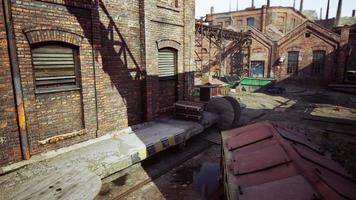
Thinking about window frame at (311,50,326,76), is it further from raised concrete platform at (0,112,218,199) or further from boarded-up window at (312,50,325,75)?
raised concrete platform at (0,112,218,199)

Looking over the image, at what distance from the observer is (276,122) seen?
12.2m

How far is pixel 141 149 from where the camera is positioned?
6695 millimetres

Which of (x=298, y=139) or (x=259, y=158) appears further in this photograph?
(x=298, y=139)

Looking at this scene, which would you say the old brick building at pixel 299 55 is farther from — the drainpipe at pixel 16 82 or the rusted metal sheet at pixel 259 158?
the rusted metal sheet at pixel 259 158

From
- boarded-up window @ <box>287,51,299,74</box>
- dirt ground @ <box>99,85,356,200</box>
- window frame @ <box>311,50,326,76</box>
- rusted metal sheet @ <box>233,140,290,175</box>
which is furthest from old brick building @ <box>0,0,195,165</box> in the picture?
boarded-up window @ <box>287,51,299,74</box>

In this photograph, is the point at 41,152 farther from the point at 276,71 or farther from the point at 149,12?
the point at 276,71

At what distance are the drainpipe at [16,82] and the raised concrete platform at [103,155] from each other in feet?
1.44

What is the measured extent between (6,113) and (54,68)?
157cm

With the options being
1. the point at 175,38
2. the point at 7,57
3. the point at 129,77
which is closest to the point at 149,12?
the point at 175,38

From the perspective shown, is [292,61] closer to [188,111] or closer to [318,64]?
[318,64]

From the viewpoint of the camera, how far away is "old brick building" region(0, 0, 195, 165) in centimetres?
536

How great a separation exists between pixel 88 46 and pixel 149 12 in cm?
279

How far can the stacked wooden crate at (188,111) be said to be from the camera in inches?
362

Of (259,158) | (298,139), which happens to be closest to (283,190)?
(259,158)
